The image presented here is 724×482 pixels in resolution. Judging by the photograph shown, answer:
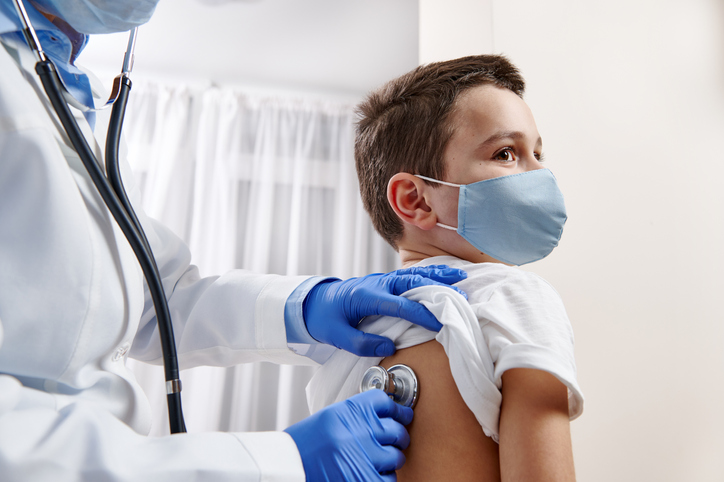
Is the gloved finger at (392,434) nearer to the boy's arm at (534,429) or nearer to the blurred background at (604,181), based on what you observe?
the boy's arm at (534,429)

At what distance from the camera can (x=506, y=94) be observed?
3.14 ft

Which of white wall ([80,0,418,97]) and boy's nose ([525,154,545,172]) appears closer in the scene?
boy's nose ([525,154,545,172])

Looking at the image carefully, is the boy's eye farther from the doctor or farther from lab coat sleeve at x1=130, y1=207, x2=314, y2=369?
lab coat sleeve at x1=130, y1=207, x2=314, y2=369

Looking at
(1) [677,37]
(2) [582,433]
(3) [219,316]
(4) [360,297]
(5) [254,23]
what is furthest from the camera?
(5) [254,23]

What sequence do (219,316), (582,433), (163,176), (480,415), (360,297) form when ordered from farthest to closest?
1. (163,176)
2. (582,433)
3. (219,316)
4. (360,297)
5. (480,415)

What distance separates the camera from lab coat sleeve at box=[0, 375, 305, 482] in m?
0.49

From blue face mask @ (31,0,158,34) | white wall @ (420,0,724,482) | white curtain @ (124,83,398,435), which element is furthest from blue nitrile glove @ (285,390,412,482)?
white curtain @ (124,83,398,435)

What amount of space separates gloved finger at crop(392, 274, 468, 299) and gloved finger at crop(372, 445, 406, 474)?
0.27 meters

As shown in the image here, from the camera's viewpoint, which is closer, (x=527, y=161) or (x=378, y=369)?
(x=378, y=369)

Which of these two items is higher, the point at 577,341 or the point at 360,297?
the point at 360,297

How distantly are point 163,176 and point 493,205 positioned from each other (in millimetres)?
2392

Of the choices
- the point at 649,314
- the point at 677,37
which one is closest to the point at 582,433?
the point at 649,314

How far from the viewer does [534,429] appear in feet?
1.99

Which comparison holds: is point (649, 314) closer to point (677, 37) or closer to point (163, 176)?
point (677, 37)
